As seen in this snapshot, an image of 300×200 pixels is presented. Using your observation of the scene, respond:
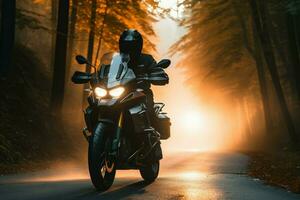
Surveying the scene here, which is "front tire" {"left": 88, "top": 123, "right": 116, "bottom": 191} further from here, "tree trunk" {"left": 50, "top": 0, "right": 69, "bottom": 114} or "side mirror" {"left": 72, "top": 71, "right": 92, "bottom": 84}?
"tree trunk" {"left": 50, "top": 0, "right": 69, "bottom": 114}

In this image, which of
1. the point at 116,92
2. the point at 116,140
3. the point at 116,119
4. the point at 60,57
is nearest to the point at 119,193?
the point at 116,140

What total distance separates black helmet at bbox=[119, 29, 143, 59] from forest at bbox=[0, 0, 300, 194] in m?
4.11

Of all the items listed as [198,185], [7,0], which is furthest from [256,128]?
[198,185]

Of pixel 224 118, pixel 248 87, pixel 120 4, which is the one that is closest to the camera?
pixel 120 4

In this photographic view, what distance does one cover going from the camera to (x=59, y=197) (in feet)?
20.6

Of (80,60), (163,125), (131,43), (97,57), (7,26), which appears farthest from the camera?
(97,57)

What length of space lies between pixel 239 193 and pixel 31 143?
886 cm

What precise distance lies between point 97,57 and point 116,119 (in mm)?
15675

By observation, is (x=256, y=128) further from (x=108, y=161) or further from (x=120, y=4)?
(x=108, y=161)

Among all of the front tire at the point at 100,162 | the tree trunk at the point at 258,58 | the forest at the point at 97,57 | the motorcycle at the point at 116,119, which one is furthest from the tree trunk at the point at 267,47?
the front tire at the point at 100,162

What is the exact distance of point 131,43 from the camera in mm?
7891

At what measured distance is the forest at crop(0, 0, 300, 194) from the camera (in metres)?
15.6

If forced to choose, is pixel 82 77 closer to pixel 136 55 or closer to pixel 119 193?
pixel 136 55

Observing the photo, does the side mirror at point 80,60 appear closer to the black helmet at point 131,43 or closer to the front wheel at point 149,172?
the black helmet at point 131,43
